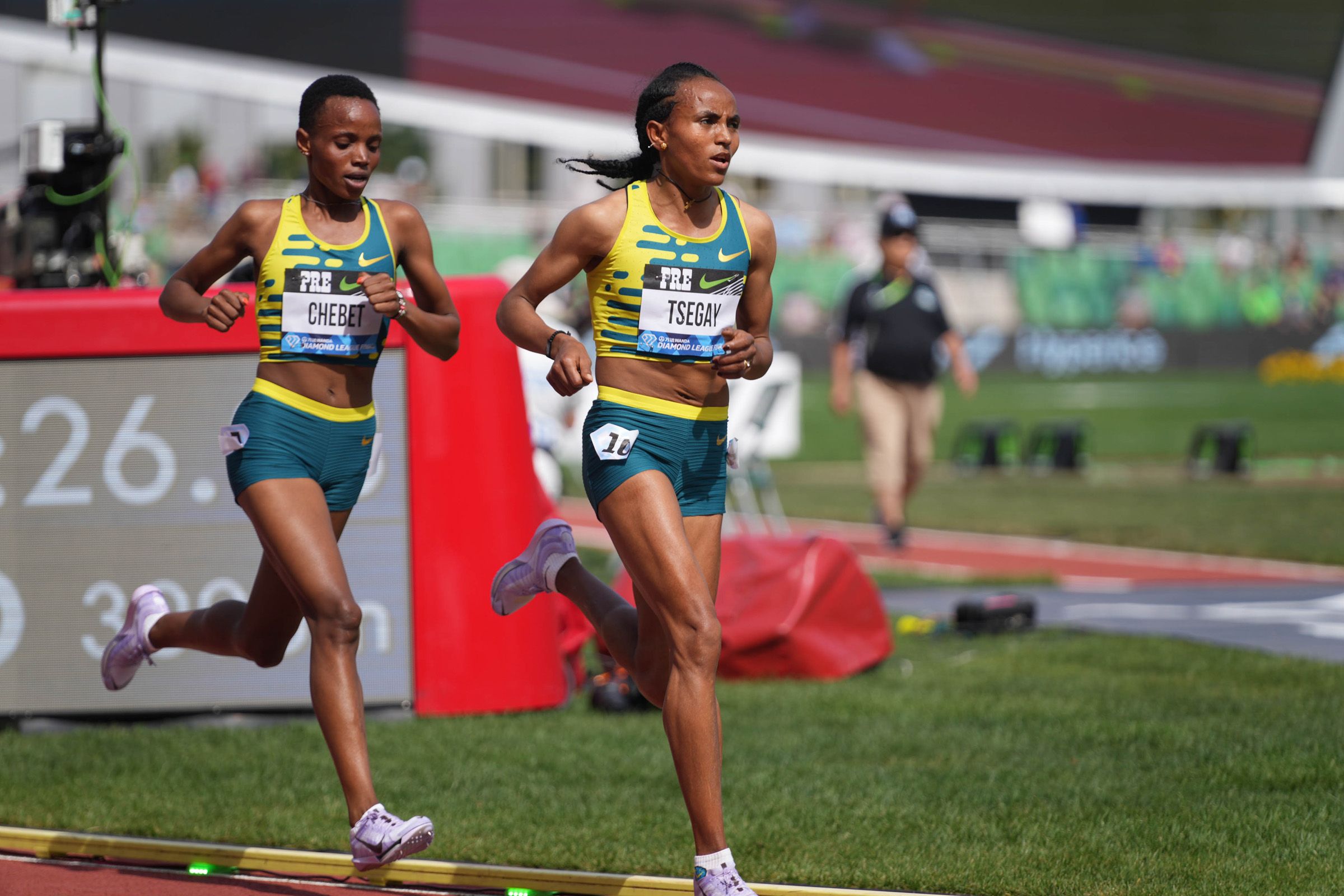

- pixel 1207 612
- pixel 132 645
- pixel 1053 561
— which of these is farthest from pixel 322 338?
pixel 1053 561

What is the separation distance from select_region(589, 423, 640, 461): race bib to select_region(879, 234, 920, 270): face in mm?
8592

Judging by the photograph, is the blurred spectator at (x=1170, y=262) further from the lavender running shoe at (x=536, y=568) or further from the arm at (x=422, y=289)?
the arm at (x=422, y=289)

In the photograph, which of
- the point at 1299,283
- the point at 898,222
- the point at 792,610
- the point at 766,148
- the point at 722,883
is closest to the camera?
the point at 722,883

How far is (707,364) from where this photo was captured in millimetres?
4543

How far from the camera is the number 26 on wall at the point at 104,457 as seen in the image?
22.8 feet

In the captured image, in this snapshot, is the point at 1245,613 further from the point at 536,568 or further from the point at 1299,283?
the point at 1299,283

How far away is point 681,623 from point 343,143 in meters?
1.72

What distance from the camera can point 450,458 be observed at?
711 cm

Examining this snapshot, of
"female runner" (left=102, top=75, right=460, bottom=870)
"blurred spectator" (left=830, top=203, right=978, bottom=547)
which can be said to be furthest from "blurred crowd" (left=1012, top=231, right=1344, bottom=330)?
"female runner" (left=102, top=75, right=460, bottom=870)

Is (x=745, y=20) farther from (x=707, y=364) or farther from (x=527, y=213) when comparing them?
(x=707, y=364)

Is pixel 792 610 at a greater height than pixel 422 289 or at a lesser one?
lesser

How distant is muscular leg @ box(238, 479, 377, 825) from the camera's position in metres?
4.57

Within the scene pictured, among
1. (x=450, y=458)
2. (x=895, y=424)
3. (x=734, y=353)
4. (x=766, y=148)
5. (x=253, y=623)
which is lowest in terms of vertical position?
(x=253, y=623)

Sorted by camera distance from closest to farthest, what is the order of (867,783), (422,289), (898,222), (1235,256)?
(422,289) → (867,783) → (898,222) → (1235,256)
